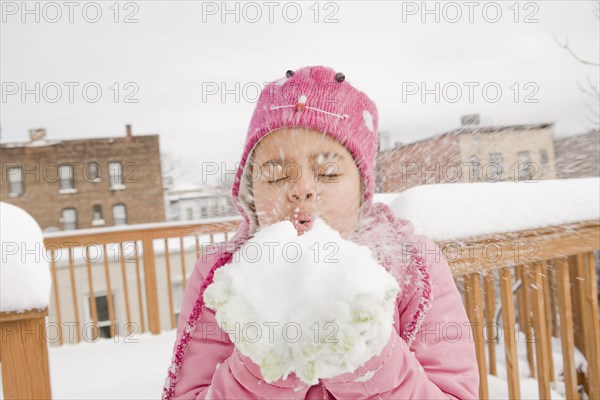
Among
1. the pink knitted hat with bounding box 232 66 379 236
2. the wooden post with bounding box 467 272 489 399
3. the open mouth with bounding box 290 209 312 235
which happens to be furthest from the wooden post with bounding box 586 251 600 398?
the open mouth with bounding box 290 209 312 235

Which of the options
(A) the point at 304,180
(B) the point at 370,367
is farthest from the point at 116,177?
(B) the point at 370,367

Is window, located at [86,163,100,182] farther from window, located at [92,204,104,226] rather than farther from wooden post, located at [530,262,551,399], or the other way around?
wooden post, located at [530,262,551,399]

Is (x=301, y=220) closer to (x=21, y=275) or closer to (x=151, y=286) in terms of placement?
(x=21, y=275)

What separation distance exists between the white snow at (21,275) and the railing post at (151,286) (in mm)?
3169

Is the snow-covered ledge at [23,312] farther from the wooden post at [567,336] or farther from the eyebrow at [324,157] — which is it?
the wooden post at [567,336]

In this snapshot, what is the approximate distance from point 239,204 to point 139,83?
2.02m

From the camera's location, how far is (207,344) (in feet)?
3.68

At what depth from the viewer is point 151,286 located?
5043mm

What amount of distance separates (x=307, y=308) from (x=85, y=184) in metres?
22.9

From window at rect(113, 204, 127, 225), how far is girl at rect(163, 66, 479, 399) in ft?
71.4

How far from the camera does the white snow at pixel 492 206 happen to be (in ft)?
5.25

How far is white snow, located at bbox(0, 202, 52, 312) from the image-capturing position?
1663 millimetres

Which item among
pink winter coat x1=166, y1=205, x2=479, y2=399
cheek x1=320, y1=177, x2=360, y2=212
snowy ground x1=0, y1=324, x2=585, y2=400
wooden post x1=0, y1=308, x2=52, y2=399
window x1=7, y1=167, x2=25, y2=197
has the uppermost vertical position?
window x1=7, y1=167, x2=25, y2=197

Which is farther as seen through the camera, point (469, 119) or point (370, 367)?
point (469, 119)
